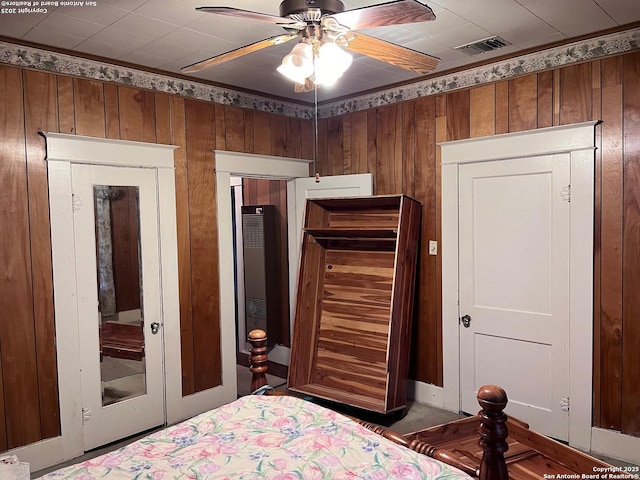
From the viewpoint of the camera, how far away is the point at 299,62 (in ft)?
6.62

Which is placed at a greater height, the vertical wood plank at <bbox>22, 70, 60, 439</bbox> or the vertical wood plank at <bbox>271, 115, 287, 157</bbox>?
the vertical wood plank at <bbox>271, 115, 287, 157</bbox>

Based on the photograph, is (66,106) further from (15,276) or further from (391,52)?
(391,52)

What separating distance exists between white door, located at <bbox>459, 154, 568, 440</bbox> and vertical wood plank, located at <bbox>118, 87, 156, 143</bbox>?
238 cm

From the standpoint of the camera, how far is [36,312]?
3031 mm

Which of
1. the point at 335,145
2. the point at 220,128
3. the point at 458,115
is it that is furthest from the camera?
the point at 335,145

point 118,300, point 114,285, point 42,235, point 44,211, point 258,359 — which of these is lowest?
point 258,359

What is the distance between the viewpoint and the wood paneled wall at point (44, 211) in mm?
2932

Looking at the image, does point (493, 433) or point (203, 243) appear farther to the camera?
point (203, 243)

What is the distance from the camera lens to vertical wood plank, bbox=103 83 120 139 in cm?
334

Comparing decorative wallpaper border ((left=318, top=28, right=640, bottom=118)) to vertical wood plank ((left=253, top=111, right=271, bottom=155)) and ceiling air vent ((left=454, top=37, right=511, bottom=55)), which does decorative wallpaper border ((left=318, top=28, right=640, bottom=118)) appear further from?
vertical wood plank ((left=253, top=111, right=271, bottom=155))

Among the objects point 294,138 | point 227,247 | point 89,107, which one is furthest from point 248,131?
point 89,107

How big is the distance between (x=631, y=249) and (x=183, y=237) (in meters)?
3.08

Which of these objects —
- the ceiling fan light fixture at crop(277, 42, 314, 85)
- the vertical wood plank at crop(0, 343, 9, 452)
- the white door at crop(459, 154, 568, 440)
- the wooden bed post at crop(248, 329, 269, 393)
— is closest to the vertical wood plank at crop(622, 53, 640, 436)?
the white door at crop(459, 154, 568, 440)

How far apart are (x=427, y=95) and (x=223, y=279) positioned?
2246 mm
